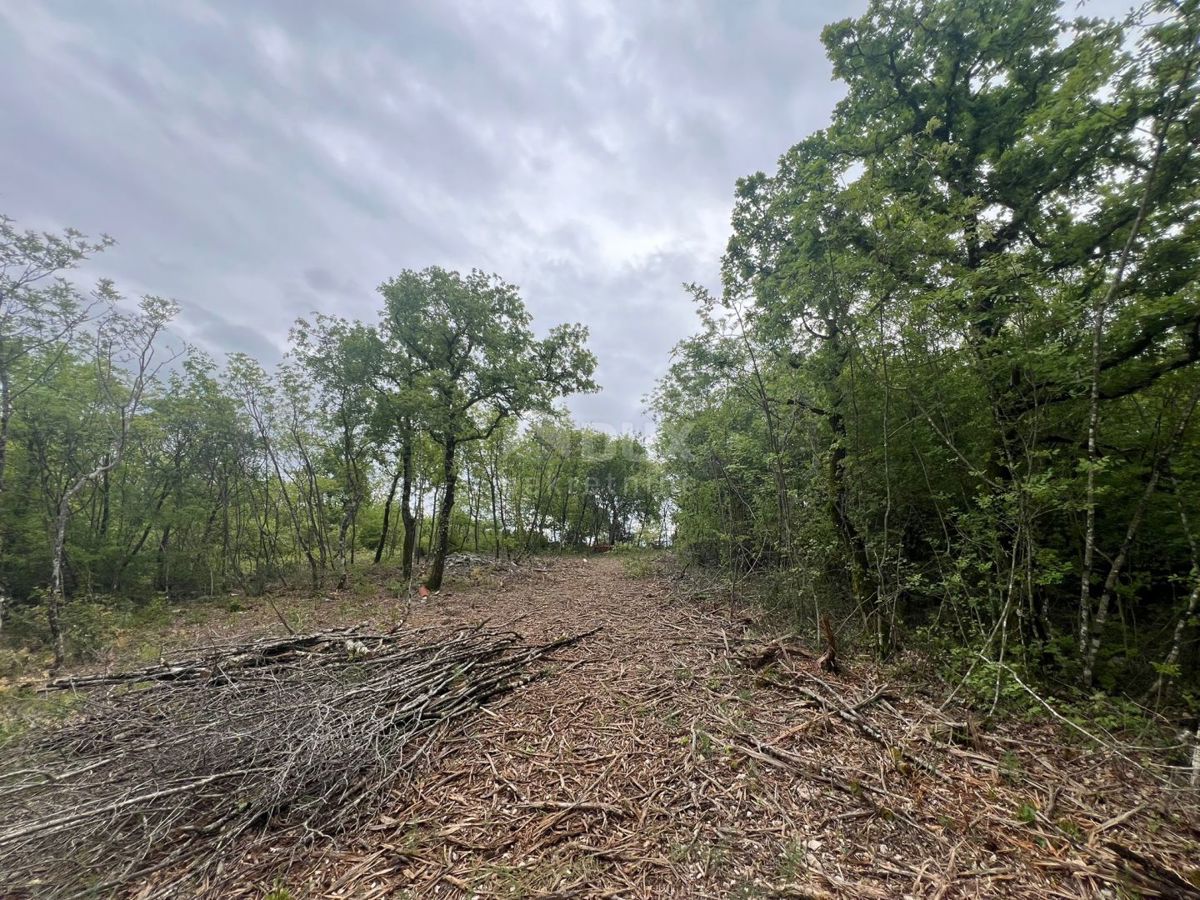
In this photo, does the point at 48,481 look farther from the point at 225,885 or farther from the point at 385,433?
the point at 225,885

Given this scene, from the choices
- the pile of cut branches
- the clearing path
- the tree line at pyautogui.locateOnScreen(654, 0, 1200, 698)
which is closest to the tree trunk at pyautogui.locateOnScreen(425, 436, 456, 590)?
the pile of cut branches

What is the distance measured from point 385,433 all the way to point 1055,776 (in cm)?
1175

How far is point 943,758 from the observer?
8.18 ft

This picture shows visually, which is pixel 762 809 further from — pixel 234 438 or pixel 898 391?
pixel 234 438

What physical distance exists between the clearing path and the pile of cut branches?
0.32 metres

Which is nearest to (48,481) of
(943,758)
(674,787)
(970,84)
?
(674,787)

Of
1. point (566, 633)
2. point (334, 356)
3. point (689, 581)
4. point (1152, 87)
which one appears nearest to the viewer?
point (1152, 87)

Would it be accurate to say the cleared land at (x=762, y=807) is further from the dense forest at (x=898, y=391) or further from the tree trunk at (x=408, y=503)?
the tree trunk at (x=408, y=503)

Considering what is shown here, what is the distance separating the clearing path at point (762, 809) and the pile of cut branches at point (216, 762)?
32 cm

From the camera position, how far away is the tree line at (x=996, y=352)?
9.77ft

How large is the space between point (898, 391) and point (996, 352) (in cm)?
76

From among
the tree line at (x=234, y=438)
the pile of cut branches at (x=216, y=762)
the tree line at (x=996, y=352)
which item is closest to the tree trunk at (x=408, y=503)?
the tree line at (x=234, y=438)

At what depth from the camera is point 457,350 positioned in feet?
34.7

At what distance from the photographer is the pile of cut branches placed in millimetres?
2041
